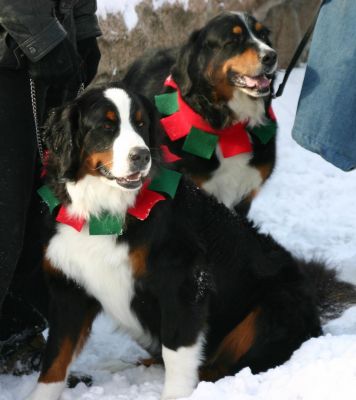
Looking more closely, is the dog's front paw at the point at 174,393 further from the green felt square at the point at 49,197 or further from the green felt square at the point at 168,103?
the green felt square at the point at 168,103

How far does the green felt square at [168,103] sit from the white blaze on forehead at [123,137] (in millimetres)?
1398

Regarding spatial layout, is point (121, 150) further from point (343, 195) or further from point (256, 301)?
point (343, 195)

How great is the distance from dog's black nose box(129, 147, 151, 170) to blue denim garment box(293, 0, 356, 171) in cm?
79

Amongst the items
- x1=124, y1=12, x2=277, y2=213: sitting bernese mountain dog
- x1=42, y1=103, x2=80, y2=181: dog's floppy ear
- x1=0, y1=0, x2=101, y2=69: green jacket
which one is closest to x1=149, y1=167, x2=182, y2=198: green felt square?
x1=42, y1=103, x2=80, y2=181: dog's floppy ear

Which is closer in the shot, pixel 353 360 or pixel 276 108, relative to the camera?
pixel 353 360

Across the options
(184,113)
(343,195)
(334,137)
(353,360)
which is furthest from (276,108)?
(353,360)

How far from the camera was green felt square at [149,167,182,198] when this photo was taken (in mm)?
3225

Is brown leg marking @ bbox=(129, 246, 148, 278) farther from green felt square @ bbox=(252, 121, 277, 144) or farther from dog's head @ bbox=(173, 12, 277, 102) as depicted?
green felt square @ bbox=(252, 121, 277, 144)

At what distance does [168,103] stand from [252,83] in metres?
0.56

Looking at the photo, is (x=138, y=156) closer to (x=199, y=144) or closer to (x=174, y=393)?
(x=174, y=393)

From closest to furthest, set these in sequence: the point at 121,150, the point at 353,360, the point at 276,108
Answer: the point at 353,360 → the point at 121,150 → the point at 276,108

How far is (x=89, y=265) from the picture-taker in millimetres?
3223

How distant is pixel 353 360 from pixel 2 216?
5.29ft

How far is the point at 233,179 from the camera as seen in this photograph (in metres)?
4.57
